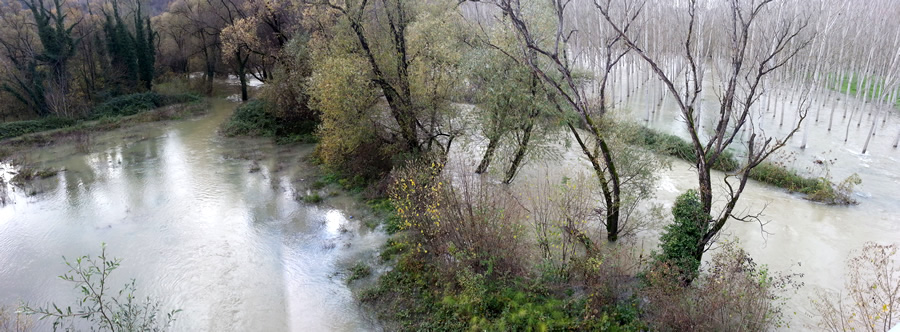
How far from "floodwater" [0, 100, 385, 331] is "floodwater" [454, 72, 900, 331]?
19.5 feet

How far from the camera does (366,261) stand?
13125 mm

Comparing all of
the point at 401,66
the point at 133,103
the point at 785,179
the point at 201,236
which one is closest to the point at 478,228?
the point at 401,66

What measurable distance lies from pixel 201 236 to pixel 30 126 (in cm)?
2120

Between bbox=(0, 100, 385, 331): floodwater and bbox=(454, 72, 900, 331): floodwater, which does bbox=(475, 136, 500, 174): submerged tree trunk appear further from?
bbox=(0, 100, 385, 331): floodwater

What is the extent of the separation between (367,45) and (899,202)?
19.9 m

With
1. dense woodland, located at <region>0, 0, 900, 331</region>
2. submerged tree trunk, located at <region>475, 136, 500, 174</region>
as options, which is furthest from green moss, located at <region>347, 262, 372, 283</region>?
submerged tree trunk, located at <region>475, 136, 500, 174</region>

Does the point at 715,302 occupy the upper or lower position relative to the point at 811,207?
upper

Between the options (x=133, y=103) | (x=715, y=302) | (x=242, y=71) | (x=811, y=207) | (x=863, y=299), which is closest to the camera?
(x=715, y=302)

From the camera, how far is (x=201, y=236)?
15.0 meters

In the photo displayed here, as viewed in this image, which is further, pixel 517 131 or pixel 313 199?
pixel 313 199

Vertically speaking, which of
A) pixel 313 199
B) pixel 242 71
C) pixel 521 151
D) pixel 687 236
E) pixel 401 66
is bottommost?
pixel 313 199

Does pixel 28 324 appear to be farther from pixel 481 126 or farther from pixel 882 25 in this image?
pixel 882 25

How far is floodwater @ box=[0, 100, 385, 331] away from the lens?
456 inches

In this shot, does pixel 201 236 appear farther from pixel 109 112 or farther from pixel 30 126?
pixel 109 112
